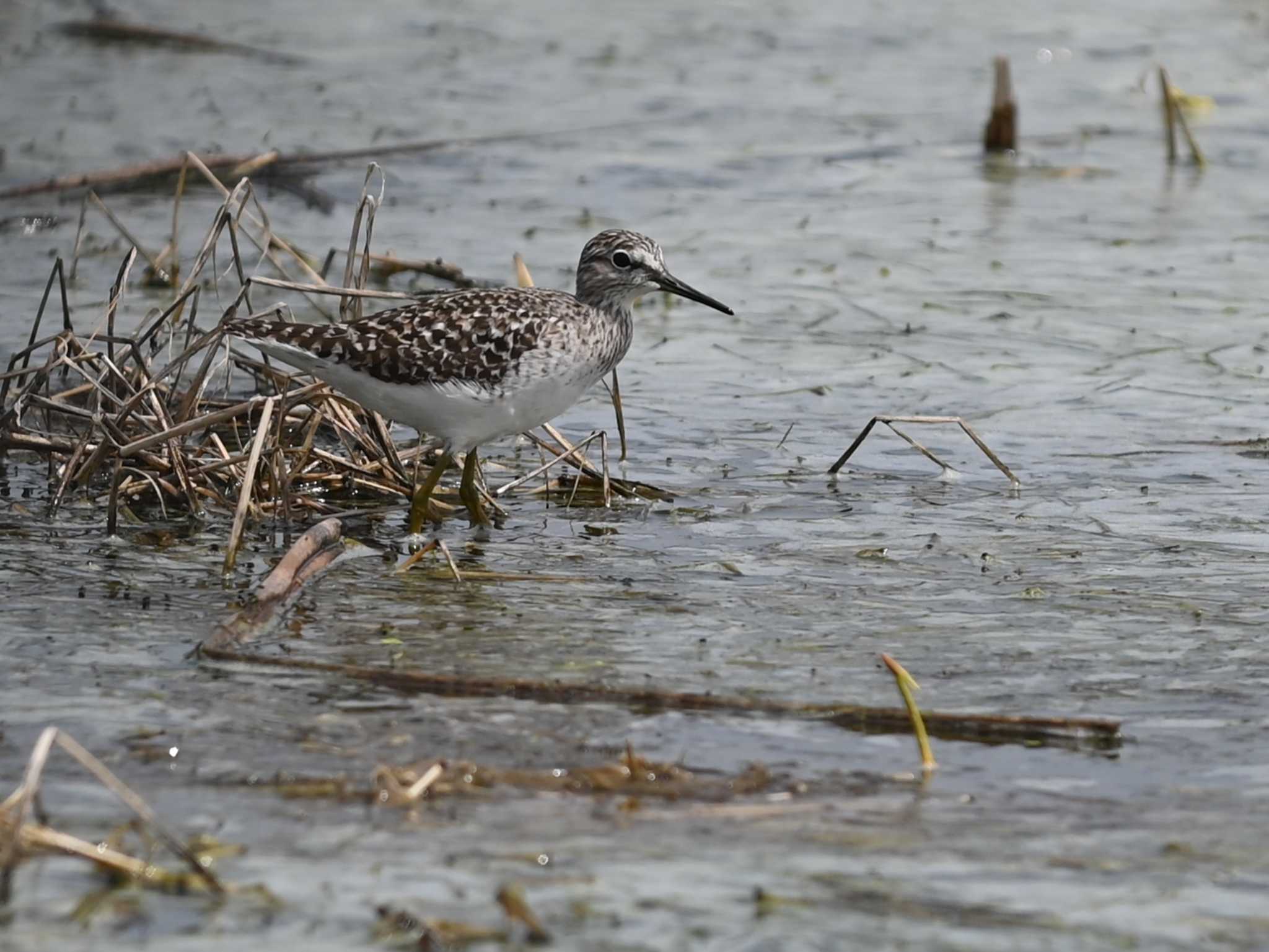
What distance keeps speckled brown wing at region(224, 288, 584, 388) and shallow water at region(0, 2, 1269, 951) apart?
83cm

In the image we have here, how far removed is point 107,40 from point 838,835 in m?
17.6

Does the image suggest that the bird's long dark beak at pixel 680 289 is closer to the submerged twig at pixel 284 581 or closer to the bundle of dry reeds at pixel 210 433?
the bundle of dry reeds at pixel 210 433

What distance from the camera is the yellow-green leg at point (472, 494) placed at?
8.85 metres

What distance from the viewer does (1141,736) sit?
6461mm

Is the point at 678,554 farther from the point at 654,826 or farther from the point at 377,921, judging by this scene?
the point at 377,921

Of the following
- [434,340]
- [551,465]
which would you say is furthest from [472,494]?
[434,340]

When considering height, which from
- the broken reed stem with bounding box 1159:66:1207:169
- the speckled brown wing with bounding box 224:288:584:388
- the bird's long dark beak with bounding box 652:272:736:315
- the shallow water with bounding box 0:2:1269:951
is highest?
the broken reed stem with bounding box 1159:66:1207:169

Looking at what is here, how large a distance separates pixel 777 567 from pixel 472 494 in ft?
4.86

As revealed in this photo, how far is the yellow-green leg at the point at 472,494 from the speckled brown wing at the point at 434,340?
2.01ft

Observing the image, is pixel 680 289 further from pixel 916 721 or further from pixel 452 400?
pixel 916 721

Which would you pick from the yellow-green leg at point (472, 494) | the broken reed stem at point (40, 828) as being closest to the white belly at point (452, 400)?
the yellow-green leg at point (472, 494)

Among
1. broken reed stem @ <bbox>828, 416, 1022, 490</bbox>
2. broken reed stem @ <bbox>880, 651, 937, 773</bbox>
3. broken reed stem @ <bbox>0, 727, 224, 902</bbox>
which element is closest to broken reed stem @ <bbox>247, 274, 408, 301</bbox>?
broken reed stem @ <bbox>828, 416, 1022, 490</bbox>

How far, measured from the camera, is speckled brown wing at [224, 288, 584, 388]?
829 centimetres

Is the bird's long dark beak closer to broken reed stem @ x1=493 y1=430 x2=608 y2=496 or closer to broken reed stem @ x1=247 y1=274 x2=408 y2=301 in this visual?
broken reed stem @ x1=493 y1=430 x2=608 y2=496
